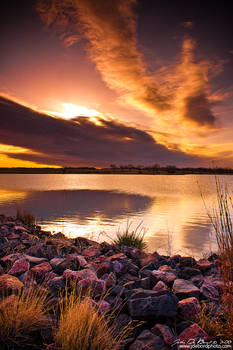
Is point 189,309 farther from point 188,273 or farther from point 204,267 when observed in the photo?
point 204,267

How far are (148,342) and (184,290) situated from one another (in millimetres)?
1165

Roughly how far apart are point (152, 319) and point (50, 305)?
3.98 feet

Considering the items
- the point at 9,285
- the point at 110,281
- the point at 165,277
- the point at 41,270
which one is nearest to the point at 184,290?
the point at 165,277

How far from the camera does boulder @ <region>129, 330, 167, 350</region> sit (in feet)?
7.55

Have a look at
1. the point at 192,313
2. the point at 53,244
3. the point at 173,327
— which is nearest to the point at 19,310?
the point at 173,327

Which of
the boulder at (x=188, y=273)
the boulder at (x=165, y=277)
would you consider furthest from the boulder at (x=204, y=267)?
the boulder at (x=165, y=277)

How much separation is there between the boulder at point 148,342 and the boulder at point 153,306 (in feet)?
0.85

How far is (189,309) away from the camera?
2.87 m

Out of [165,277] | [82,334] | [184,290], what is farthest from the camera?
[165,277]

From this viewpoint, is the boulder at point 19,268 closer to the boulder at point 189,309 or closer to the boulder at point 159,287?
the boulder at point 159,287

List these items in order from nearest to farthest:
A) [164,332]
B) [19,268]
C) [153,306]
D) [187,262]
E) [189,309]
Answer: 1. [164,332]
2. [153,306]
3. [189,309]
4. [19,268]
5. [187,262]

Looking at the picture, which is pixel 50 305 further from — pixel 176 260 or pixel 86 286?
pixel 176 260

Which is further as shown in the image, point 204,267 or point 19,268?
point 204,267

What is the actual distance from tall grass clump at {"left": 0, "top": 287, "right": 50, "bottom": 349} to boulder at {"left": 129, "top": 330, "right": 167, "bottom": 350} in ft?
3.04
